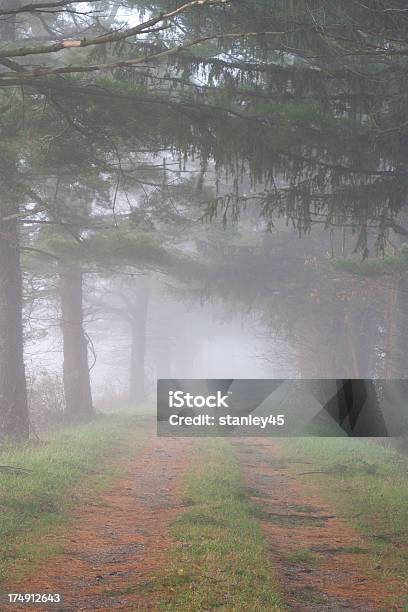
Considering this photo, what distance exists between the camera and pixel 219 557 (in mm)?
6816

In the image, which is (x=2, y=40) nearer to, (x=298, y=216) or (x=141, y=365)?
(x=298, y=216)

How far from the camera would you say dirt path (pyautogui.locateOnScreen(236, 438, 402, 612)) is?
238 inches

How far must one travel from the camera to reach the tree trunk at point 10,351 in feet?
52.1

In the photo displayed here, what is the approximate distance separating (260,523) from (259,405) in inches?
839

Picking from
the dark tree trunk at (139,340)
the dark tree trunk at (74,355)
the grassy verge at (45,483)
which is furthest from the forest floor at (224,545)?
the dark tree trunk at (139,340)

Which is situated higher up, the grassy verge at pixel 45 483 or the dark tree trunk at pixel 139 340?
the grassy verge at pixel 45 483

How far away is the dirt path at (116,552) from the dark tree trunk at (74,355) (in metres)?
11.9

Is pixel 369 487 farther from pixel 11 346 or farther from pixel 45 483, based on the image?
pixel 11 346

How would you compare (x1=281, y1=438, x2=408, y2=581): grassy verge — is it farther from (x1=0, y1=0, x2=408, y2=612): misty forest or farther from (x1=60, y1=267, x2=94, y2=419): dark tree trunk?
(x1=60, y1=267, x2=94, y2=419): dark tree trunk

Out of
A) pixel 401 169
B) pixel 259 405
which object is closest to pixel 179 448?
pixel 401 169

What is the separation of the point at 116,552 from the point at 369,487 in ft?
17.7

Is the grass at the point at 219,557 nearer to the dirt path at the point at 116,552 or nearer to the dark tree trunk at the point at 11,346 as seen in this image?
the dirt path at the point at 116,552

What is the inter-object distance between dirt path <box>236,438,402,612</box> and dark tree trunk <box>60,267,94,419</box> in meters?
12.4

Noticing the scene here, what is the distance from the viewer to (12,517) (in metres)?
8.20
